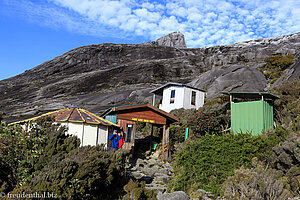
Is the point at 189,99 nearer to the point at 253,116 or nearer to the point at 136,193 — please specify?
the point at 253,116

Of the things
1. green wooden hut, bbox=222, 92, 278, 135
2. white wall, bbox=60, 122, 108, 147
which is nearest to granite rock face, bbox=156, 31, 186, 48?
green wooden hut, bbox=222, 92, 278, 135

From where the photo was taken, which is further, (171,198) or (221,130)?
(221,130)

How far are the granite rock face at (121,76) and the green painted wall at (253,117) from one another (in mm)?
16050

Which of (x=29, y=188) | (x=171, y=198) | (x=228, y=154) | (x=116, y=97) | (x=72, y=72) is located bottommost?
(x=171, y=198)

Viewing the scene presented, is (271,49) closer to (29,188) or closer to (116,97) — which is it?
(116,97)

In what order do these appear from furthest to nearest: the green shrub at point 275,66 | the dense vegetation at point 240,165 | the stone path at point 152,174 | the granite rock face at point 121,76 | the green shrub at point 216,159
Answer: the green shrub at point 275,66 → the granite rock face at point 121,76 → the stone path at point 152,174 → the green shrub at point 216,159 → the dense vegetation at point 240,165

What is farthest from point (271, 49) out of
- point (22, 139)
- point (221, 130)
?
point (22, 139)

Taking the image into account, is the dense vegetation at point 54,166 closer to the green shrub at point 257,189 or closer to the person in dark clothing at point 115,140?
the green shrub at point 257,189

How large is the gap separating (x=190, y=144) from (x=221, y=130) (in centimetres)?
723

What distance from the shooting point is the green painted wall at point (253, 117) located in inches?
546

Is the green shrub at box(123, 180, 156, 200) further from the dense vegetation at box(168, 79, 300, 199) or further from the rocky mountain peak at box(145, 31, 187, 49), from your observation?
the rocky mountain peak at box(145, 31, 187, 49)

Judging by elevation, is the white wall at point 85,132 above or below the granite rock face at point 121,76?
below

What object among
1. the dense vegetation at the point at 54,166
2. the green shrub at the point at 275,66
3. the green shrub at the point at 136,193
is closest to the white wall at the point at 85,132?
the dense vegetation at the point at 54,166

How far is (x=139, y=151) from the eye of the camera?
17.7m
